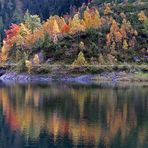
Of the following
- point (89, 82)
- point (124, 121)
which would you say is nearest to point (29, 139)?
point (124, 121)

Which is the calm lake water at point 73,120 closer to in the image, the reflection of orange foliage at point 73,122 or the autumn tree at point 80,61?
the reflection of orange foliage at point 73,122

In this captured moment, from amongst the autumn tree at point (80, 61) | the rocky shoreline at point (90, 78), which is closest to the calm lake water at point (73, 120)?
the rocky shoreline at point (90, 78)

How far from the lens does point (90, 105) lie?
10356 cm

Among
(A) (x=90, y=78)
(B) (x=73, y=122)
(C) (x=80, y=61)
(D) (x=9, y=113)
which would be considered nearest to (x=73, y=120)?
(B) (x=73, y=122)

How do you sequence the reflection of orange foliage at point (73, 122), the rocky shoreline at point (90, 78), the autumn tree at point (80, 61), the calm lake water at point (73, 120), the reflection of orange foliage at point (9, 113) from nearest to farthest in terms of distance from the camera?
the calm lake water at point (73, 120)
the reflection of orange foliage at point (73, 122)
the reflection of orange foliage at point (9, 113)
the rocky shoreline at point (90, 78)
the autumn tree at point (80, 61)

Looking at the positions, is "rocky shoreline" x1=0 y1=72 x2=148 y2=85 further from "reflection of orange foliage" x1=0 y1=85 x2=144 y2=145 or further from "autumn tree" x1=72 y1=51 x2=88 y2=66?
"reflection of orange foliage" x1=0 y1=85 x2=144 y2=145

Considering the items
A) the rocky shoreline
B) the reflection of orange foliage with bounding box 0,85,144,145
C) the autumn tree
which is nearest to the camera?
the reflection of orange foliage with bounding box 0,85,144,145

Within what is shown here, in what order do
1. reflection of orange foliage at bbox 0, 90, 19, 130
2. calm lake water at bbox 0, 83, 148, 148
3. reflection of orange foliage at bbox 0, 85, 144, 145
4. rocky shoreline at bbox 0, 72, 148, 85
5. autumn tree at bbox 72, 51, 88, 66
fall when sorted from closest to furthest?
calm lake water at bbox 0, 83, 148, 148 → reflection of orange foliage at bbox 0, 85, 144, 145 → reflection of orange foliage at bbox 0, 90, 19, 130 → rocky shoreline at bbox 0, 72, 148, 85 → autumn tree at bbox 72, 51, 88, 66

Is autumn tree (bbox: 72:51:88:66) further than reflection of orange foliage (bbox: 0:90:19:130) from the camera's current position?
Yes

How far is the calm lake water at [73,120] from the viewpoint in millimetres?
62869

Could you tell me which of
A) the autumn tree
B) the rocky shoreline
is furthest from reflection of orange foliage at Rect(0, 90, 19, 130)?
the autumn tree

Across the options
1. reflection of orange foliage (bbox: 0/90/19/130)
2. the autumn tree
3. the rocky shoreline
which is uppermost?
the autumn tree

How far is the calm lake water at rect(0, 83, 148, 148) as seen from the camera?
206 ft

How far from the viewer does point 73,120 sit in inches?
3196
